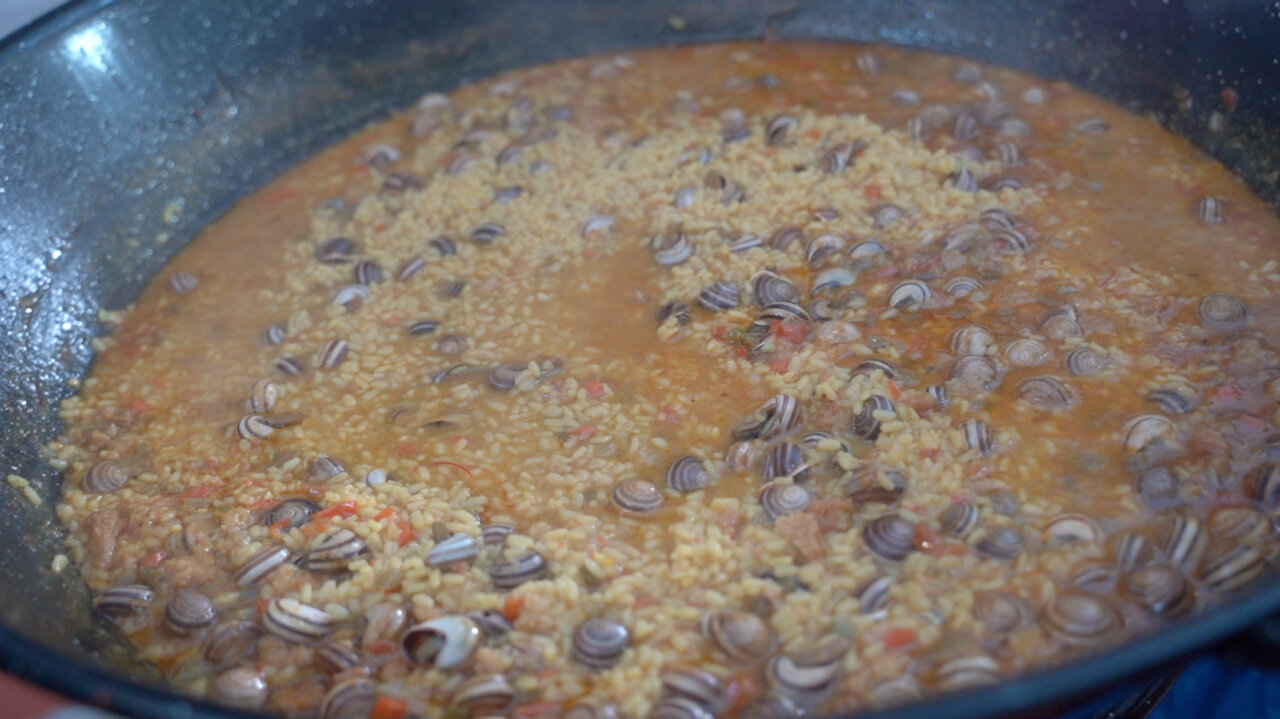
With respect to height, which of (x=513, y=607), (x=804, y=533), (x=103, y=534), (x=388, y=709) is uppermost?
(x=103, y=534)

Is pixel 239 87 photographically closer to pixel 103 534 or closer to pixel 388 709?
pixel 103 534

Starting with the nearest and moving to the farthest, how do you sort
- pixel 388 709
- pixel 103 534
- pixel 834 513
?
pixel 388 709 < pixel 834 513 < pixel 103 534

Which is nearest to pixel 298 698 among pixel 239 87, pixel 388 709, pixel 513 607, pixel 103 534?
pixel 388 709

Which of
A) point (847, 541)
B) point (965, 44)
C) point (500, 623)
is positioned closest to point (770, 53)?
point (965, 44)

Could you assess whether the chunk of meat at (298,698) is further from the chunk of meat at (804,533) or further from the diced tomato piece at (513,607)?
the chunk of meat at (804,533)

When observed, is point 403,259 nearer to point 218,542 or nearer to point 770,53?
point 218,542

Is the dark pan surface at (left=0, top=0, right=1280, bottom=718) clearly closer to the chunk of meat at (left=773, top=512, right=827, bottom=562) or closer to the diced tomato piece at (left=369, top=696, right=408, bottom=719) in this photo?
the diced tomato piece at (left=369, top=696, right=408, bottom=719)

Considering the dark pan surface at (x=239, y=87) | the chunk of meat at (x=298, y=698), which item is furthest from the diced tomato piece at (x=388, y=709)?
the dark pan surface at (x=239, y=87)

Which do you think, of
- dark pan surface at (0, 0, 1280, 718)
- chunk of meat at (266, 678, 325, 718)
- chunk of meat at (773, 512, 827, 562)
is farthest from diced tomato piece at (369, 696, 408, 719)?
chunk of meat at (773, 512, 827, 562)
